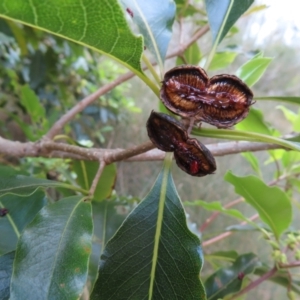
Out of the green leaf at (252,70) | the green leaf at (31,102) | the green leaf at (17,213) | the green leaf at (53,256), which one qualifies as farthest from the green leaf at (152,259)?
the green leaf at (31,102)

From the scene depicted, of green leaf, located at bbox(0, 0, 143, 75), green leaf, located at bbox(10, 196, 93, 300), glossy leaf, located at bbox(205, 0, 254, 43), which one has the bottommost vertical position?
green leaf, located at bbox(10, 196, 93, 300)

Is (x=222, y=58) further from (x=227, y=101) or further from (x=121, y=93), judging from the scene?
(x=121, y=93)

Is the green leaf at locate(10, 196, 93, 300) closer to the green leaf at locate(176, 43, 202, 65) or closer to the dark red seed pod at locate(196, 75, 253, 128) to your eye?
the dark red seed pod at locate(196, 75, 253, 128)

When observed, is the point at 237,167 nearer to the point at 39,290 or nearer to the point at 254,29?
the point at 254,29

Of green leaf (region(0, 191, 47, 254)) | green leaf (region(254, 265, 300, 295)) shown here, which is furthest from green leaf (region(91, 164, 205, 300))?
green leaf (region(254, 265, 300, 295))

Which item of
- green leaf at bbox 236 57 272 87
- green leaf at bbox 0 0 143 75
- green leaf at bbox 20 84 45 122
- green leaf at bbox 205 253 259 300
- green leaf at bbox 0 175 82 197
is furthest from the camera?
green leaf at bbox 20 84 45 122

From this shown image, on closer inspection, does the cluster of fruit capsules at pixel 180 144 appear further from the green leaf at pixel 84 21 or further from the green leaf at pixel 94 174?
the green leaf at pixel 94 174

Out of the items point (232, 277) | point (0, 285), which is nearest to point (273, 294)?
point (232, 277)
